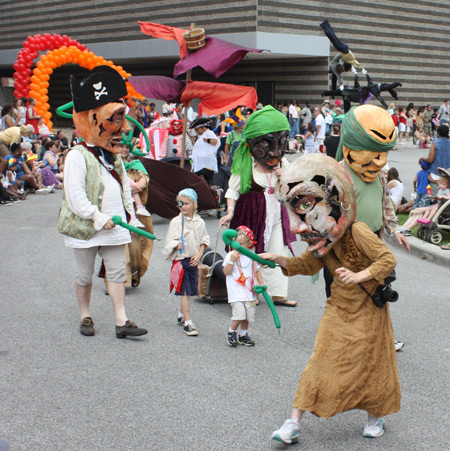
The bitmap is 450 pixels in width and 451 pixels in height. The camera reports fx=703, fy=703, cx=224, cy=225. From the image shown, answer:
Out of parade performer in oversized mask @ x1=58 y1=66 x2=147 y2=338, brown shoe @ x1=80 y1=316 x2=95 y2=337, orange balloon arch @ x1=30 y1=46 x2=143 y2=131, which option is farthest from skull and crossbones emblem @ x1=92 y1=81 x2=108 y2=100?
orange balloon arch @ x1=30 y1=46 x2=143 y2=131

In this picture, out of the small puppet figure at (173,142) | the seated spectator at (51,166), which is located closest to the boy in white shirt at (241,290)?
the small puppet figure at (173,142)

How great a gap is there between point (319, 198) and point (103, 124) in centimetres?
264

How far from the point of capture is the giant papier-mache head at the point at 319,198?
396 cm

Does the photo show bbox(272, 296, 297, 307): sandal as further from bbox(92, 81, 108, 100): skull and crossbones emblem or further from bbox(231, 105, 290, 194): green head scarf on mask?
bbox(92, 81, 108, 100): skull and crossbones emblem

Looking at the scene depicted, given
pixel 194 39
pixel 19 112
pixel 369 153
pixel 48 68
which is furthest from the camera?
pixel 48 68

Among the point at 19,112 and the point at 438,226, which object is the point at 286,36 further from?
the point at 438,226

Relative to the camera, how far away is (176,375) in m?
5.29

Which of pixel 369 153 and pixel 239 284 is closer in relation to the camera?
pixel 369 153

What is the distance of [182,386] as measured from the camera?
5.07m

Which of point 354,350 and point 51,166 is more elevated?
point 354,350

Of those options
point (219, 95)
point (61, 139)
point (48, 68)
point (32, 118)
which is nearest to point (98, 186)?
point (219, 95)

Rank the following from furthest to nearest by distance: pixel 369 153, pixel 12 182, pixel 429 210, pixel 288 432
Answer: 1. pixel 12 182
2. pixel 429 210
3. pixel 369 153
4. pixel 288 432

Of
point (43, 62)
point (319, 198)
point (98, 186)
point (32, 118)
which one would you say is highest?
point (319, 198)

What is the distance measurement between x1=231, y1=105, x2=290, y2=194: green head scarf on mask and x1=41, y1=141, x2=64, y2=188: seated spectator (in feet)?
36.9
